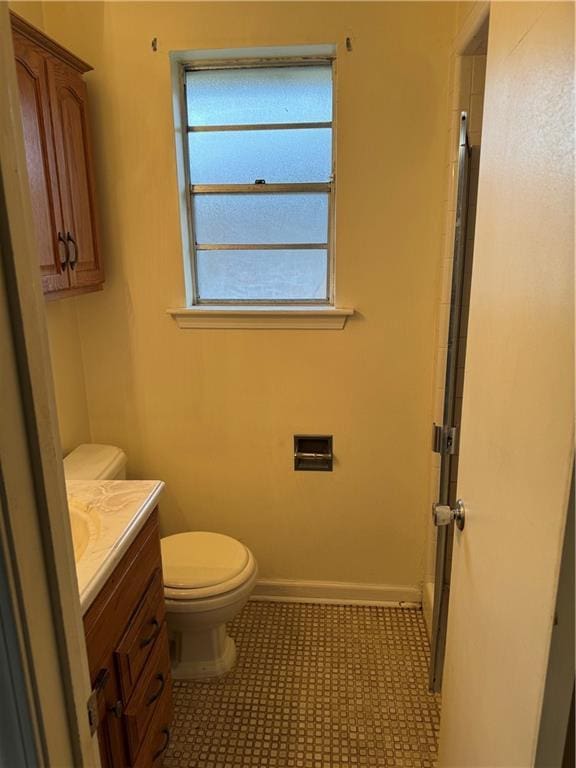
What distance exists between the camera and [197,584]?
183 cm

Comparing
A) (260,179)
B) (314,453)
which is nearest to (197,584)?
(314,453)

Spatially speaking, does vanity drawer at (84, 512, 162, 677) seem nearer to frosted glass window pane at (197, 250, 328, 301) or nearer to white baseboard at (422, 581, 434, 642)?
frosted glass window pane at (197, 250, 328, 301)

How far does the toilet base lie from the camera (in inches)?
78.4

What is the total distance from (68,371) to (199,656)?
121 centimetres

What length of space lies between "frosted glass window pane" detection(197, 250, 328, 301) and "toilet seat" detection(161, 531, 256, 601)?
99 centimetres

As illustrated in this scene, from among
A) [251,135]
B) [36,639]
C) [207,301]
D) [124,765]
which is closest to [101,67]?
[251,135]

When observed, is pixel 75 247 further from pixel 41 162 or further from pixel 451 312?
A: pixel 451 312

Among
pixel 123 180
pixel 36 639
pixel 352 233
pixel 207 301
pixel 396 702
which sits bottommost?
pixel 396 702

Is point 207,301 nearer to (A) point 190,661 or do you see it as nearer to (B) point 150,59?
(B) point 150,59

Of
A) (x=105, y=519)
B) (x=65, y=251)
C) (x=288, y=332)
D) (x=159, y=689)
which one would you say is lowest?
(x=159, y=689)

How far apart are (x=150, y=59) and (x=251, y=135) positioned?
43cm

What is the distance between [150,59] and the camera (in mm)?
1932

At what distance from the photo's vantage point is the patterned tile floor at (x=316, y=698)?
5.58 ft

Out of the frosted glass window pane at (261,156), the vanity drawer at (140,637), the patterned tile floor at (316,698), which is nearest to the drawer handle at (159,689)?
the vanity drawer at (140,637)
